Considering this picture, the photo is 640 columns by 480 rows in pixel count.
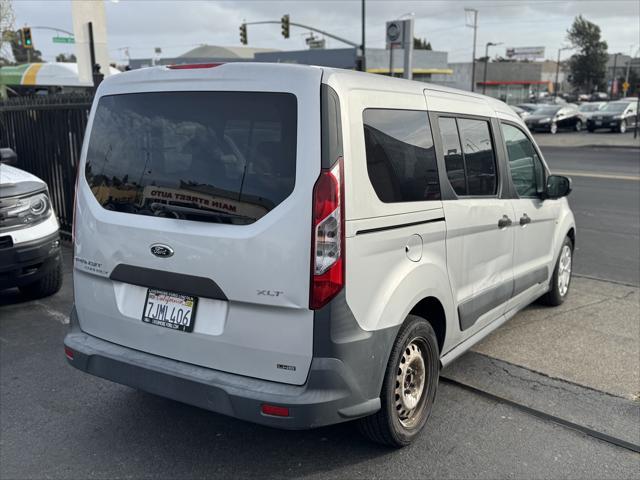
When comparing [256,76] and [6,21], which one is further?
[6,21]

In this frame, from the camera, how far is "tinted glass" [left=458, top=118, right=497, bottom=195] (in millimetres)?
3910

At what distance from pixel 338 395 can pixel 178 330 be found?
85 centimetres

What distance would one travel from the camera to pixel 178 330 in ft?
9.84

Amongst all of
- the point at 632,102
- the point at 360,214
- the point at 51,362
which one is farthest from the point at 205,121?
the point at 632,102

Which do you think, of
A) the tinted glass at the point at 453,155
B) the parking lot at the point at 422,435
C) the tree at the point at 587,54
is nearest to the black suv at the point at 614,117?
the parking lot at the point at 422,435

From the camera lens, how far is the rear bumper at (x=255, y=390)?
2.76 meters

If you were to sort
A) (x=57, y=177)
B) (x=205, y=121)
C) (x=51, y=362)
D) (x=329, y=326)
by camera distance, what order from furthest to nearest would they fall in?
(x=57, y=177)
(x=51, y=362)
(x=205, y=121)
(x=329, y=326)

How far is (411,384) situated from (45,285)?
13.8ft

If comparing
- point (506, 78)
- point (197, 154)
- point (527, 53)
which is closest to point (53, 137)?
point (197, 154)

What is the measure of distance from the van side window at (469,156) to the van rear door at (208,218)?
1.22 m

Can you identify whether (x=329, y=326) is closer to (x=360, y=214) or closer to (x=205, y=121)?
(x=360, y=214)

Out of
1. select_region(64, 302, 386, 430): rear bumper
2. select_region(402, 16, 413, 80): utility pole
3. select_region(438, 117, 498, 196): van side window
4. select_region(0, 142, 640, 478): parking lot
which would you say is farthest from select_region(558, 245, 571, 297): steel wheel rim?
select_region(402, 16, 413, 80): utility pole

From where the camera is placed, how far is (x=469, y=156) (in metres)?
3.94

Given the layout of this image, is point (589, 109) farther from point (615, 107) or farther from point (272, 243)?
point (272, 243)
